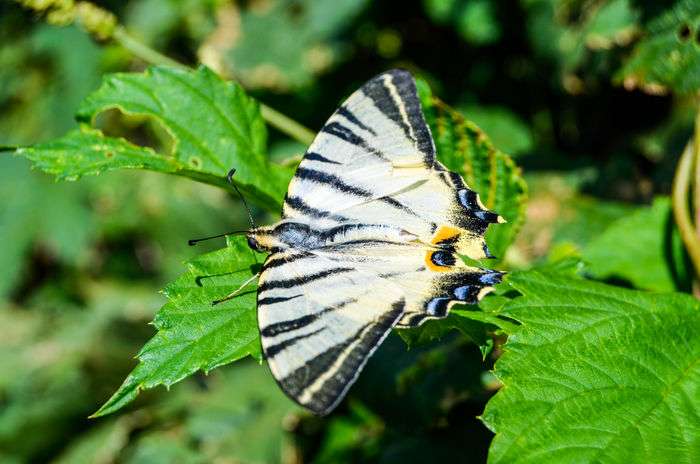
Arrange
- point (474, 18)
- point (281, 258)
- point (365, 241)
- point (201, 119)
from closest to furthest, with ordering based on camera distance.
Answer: point (281, 258), point (365, 241), point (201, 119), point (474, 18)

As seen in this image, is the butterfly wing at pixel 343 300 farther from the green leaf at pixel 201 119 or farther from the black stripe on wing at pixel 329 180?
the green leaf at pixel 201 119

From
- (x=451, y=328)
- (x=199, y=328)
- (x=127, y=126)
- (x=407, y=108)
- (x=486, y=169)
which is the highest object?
(x=407, y=108)

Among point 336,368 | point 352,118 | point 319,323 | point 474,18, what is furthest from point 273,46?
point 336,368

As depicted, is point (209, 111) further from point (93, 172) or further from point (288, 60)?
point (288, 60)

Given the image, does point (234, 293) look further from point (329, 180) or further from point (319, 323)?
point (329, 180)

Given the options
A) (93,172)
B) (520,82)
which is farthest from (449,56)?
(93,172)

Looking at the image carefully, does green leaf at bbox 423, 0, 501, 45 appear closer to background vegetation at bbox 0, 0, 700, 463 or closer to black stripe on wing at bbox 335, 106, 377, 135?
background vegetation at bbox 0, 0, 700, 463

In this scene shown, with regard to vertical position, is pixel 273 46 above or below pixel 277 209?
below

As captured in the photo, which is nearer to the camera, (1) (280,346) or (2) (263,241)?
(1) (280,346)
